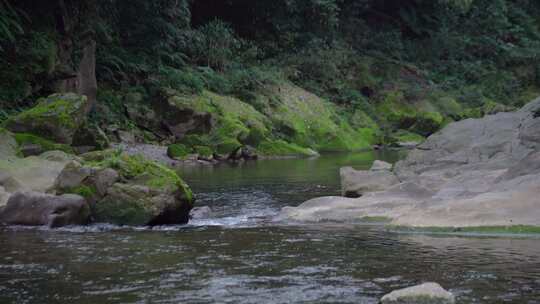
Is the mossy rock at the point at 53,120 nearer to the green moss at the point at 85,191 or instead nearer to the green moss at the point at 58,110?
the green moss at the point at 58,110

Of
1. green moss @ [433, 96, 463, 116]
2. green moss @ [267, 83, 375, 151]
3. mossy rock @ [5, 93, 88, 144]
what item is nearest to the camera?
mossy rock @ [5, 93, 88, 144]

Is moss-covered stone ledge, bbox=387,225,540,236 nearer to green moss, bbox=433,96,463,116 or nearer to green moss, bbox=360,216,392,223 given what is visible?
A: green moss, bbox=360,216,392,223

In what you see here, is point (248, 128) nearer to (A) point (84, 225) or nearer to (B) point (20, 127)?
(B) point (20, 127)

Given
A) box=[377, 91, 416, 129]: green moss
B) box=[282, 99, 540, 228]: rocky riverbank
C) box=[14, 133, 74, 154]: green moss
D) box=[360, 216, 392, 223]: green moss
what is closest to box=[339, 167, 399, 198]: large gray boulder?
box=[282, 99, 540, 228]: rocky riverbank

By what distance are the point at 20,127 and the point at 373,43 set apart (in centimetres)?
2706

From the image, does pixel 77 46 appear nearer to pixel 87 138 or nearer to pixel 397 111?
pixel 87 138

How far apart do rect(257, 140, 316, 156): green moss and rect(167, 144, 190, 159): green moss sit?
383 centimetres

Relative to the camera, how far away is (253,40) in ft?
116

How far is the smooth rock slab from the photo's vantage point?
6.17 meters

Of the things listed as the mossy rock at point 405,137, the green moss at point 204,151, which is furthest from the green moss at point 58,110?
the mossy rock at point 405,137

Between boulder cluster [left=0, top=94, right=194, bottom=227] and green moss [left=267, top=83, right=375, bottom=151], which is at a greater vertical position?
green moss [left=267, top=83, right=375, bottom=151]

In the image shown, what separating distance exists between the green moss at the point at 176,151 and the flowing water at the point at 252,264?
1100 centimetres

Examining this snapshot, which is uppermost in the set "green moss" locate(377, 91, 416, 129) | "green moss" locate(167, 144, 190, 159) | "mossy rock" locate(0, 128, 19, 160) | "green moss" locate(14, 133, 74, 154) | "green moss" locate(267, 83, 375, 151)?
"green moss" locate(377, 91, 416, 129)

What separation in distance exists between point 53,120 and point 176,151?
6.60 m
